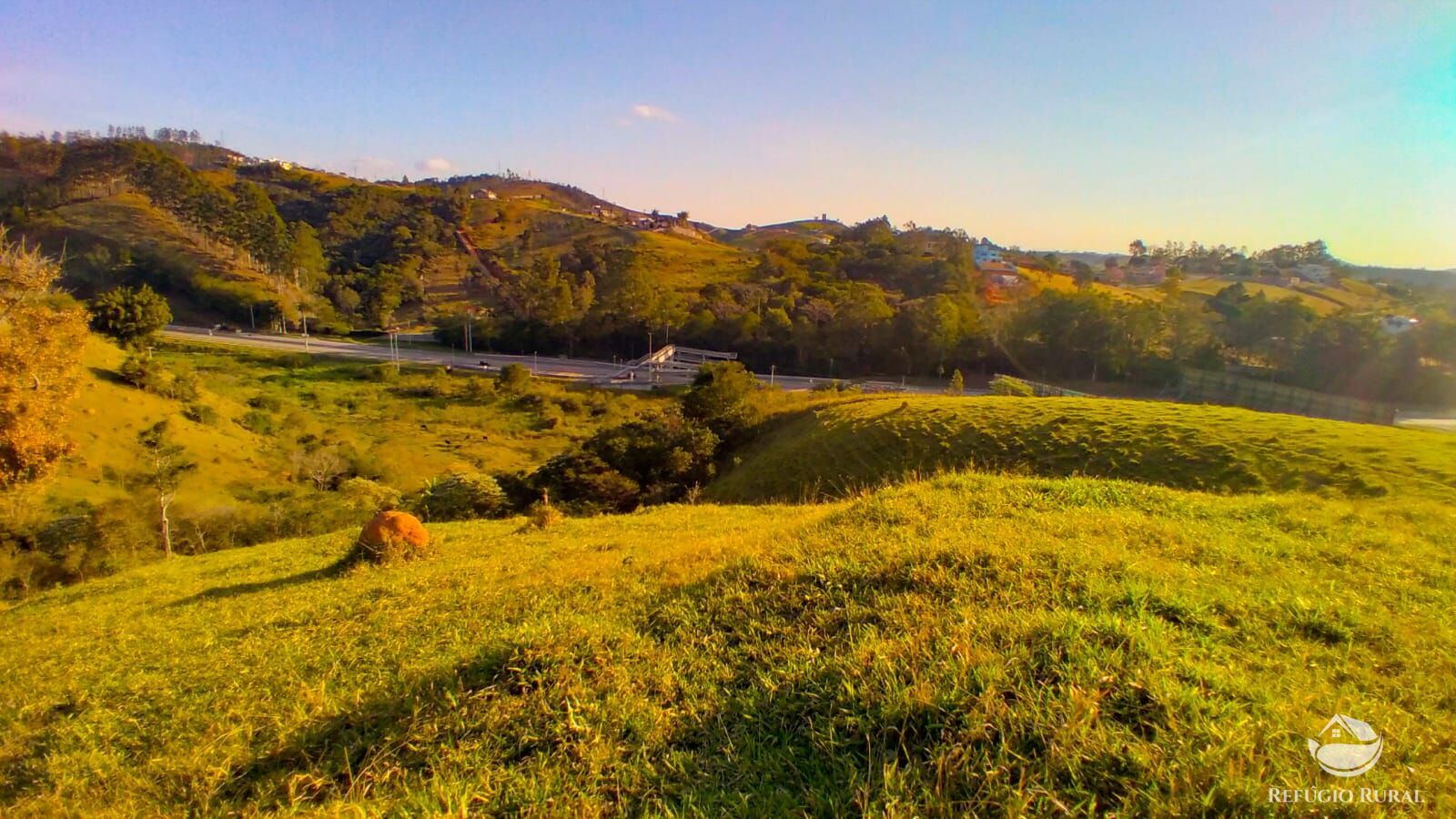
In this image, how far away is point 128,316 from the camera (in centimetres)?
4116

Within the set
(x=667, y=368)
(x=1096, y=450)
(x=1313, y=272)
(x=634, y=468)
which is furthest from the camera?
(x=1313, y=272)

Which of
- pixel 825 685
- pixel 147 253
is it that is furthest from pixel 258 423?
pixel 147 253

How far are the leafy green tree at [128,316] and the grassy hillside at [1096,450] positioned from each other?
142 feet

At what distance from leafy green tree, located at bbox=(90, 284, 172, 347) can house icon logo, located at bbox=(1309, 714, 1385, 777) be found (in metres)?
55.0

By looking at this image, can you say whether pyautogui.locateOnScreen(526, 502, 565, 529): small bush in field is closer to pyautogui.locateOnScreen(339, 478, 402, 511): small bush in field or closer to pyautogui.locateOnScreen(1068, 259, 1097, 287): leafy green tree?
pyautogui.locateOnScreen(339, 478, 402, 511): small bush in field

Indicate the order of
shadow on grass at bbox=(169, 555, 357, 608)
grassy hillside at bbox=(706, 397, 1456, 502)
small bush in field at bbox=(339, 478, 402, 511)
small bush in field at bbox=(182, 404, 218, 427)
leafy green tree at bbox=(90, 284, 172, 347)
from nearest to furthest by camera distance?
shadow on grass at bbox=(169, 555, 357, 608)
grassy hillside at bbox=(706, 397, 1456, 502)
small bush in field at bbox=(339, 478, 402, 511)
small bush in field at bbox=(182, 404, 218, 427)
leafy green tree at bbox=(90, 284, 172, 347)

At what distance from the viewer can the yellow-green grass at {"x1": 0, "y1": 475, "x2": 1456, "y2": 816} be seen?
2773 millimetres

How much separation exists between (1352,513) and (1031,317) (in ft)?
142

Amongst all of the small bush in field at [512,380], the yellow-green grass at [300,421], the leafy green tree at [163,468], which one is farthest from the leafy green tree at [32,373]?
the small bush in field at [512,380]

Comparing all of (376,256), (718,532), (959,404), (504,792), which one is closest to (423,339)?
(376,256)

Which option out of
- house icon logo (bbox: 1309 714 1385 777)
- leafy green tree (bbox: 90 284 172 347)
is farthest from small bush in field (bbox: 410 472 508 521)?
leafy green tree (bbox: 90 284 172 347)

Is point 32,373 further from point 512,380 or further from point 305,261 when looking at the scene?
point 305,261

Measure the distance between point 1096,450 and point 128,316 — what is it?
53910 mm

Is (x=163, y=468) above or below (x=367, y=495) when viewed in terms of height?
above
